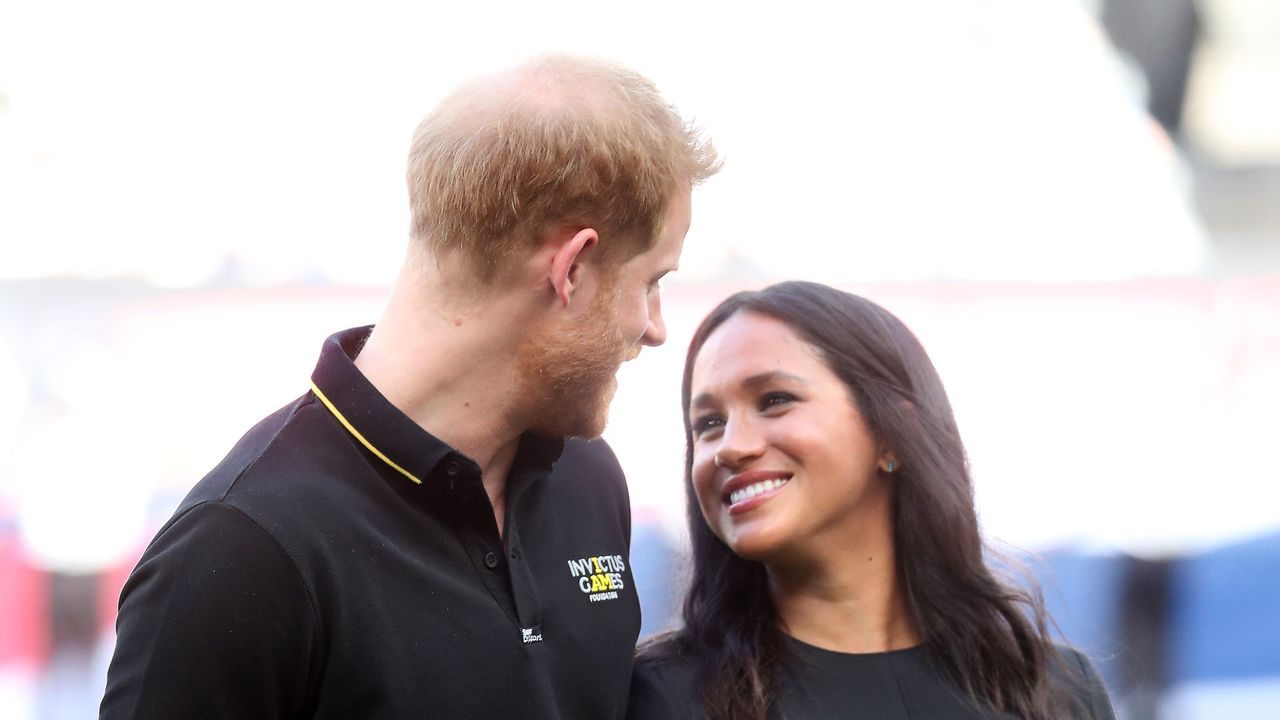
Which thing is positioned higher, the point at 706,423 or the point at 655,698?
the point at 706,423

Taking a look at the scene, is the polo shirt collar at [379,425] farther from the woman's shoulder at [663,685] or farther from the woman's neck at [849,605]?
the woman's neck at [849,605]

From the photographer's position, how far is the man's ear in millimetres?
1610

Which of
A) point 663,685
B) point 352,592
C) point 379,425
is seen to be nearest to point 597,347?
point 379,425

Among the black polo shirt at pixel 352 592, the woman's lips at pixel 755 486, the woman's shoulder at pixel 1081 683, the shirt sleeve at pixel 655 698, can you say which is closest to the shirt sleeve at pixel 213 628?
the black polo shirt at pixel 352 592

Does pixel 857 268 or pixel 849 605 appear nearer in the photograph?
pixel 849 605

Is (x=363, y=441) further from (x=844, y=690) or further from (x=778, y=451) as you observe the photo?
(x=844, y=690)

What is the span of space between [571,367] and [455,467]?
0.20m

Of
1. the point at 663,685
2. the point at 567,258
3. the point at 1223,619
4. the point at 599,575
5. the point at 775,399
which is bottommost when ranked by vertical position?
the point at 1223,619

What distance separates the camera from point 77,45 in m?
5.66

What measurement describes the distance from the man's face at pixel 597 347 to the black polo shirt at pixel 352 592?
0.44ft

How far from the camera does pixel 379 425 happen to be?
1.55 meters

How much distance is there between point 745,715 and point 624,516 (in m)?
0.37

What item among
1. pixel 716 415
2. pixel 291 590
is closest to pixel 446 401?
pixel 291 590

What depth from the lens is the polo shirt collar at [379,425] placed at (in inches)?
61.1
